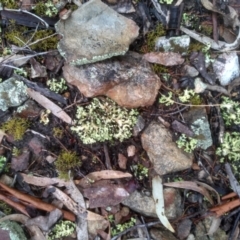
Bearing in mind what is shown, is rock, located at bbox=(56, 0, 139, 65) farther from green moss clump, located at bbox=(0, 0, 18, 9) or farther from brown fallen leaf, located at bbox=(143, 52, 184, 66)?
green moss clump, located at bbox=(0, 0, 18, 9)

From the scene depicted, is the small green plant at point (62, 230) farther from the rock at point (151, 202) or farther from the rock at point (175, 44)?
the rock at point (175, 44)

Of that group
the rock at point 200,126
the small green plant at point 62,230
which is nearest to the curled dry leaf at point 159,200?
the rock at point 200,126

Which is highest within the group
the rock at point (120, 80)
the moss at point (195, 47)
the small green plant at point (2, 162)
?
the moss at point (195, 47)

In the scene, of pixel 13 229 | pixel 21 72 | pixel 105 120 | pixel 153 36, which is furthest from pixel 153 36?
pixel 13 229

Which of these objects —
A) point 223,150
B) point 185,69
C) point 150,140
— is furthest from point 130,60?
point 223,150

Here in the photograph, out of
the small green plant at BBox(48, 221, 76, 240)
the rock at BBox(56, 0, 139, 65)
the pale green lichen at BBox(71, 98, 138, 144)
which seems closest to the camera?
the rock at BBox(56, 0, 139, 65)

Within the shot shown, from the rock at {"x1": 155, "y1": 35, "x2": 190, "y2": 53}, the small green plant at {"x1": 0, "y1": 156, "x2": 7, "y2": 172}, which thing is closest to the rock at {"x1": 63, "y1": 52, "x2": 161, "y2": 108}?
the rock at {"x1": 155, "y1": 35, "x2": 190, "y2": 53}
